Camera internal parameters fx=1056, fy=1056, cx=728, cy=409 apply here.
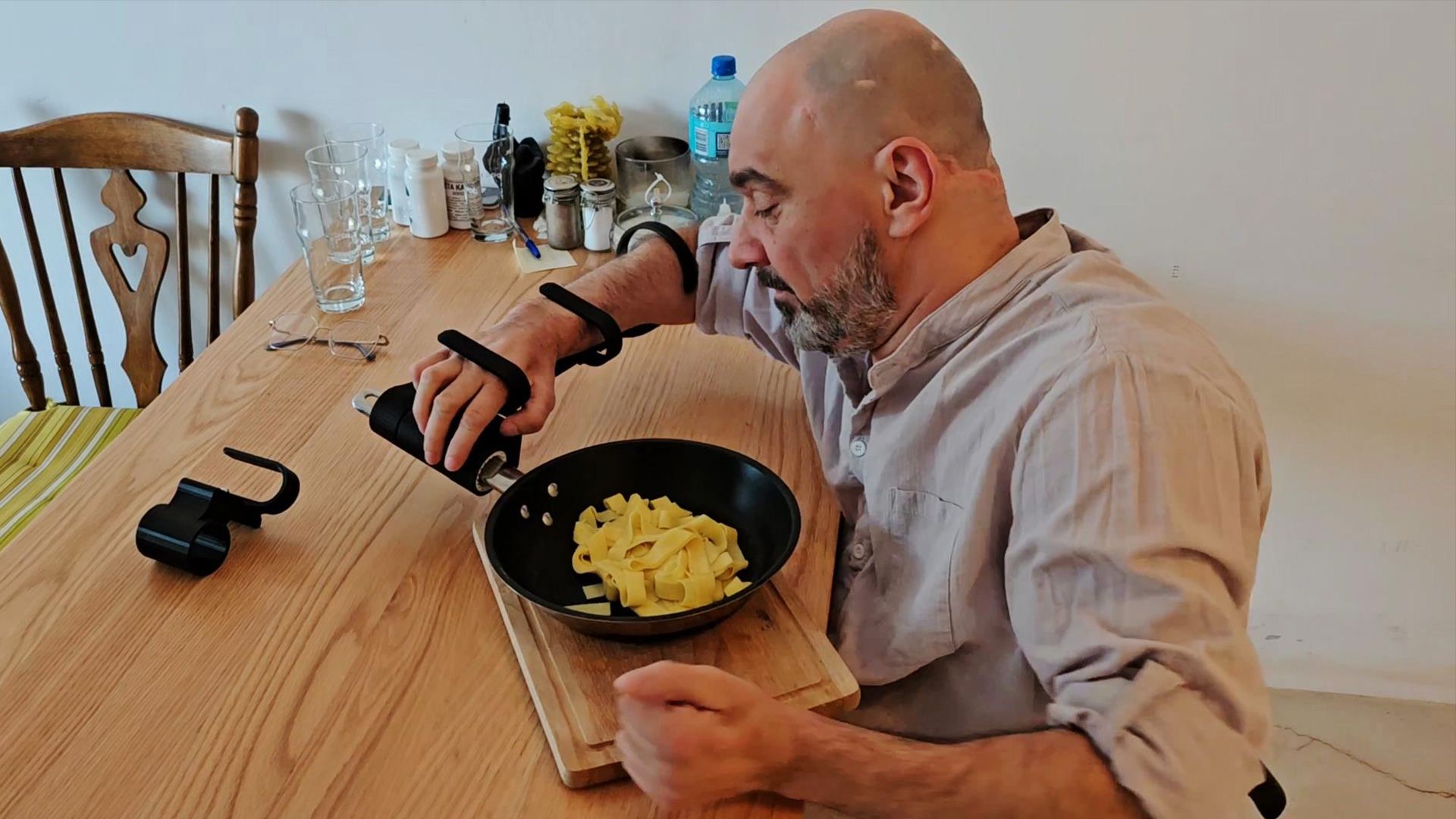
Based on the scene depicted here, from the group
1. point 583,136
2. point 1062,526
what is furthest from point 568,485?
point 583,136

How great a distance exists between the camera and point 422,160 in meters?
1.74

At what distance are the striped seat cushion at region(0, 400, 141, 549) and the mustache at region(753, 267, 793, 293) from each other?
1153 mm

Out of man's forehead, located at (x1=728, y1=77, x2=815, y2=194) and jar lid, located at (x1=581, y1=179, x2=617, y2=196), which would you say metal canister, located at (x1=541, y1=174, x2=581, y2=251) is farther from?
man's forehead, located at (x1=728, y1=77, x2=815, y2=194)

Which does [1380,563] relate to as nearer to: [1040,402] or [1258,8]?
[1258,8]

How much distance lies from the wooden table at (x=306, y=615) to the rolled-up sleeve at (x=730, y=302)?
0.13 ft

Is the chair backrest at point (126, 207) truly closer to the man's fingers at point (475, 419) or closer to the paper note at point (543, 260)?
the paper note at point (543, 260)

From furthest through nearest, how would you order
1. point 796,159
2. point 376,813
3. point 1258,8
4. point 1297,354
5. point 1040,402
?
point 1297,354 → point 1258,8 → point 796,159 → point 1040,402 → point 376,813

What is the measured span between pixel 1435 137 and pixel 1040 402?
107cm

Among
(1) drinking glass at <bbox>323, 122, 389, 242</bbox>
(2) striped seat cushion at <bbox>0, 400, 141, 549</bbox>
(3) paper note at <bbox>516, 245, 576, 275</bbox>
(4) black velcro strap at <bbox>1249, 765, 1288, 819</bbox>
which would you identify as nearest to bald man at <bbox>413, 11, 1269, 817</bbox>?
(4) black velcro strap at <bbox>1249, 765, 1288, 819</bbox>

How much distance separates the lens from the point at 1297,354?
5.73 feet

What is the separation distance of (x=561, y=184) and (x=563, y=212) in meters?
0.05

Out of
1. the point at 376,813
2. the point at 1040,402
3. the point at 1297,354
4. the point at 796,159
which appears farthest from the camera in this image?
the point at 1297,354

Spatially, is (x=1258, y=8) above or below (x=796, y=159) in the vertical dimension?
above

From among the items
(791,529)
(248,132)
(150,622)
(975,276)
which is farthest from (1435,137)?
(248,132)
